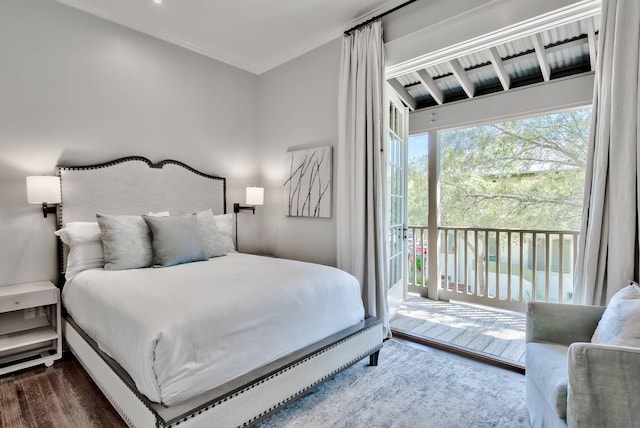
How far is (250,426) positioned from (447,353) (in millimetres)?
1779

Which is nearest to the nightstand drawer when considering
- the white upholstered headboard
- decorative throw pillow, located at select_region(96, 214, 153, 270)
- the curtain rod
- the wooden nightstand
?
the wooden nightstand

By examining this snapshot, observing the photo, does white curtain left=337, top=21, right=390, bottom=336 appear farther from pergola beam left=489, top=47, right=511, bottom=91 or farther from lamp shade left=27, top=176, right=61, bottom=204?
lamp shade left=27, top=176, right=61, bottom=204

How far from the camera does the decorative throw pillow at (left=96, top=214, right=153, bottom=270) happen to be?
7.97ft

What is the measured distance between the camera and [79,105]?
9.16ft

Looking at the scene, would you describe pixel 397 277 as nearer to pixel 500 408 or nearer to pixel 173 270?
pixel 500 408

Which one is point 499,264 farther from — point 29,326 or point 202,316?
point 29,326

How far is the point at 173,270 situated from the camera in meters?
2.33

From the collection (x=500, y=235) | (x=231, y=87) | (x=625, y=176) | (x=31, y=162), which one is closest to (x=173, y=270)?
(x=31, y=162)

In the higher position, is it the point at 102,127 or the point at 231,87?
the point at 231,87

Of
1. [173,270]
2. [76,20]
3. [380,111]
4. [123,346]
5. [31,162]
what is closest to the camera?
[123,346]

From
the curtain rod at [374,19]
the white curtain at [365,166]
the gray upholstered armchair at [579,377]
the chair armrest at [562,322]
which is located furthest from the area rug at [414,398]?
the curtain rod at [374,19]

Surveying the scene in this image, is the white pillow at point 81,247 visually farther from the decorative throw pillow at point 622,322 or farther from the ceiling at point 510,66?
the decorative throw pillow at point 622,322

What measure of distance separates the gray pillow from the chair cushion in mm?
2364

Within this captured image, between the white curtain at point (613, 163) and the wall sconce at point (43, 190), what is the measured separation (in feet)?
12.0
